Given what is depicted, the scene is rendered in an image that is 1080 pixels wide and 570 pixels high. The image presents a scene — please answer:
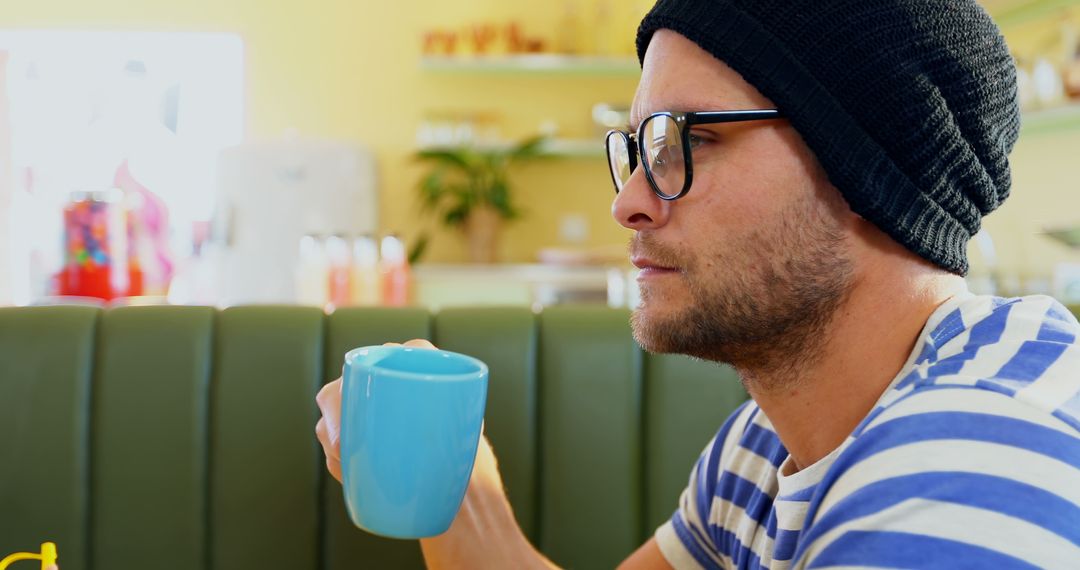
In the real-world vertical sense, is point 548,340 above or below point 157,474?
above

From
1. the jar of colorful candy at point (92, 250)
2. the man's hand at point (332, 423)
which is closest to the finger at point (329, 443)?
the man's hand at point (332, 423)

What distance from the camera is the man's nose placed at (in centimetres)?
80

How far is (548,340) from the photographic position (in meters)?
1.24

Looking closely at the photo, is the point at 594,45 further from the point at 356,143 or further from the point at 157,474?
the point at 157,474

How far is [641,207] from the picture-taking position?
0.80 meters

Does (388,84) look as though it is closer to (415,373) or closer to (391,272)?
(391,272)

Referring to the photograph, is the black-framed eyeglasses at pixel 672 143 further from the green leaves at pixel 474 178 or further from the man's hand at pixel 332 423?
the green leaves at pixel 474 178

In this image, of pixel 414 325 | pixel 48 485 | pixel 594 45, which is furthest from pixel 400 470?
pixel 594 45

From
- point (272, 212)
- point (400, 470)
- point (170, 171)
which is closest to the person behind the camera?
point (400, 470)

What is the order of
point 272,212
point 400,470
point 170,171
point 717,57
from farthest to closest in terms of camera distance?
point 170,171 → point 272,212 → point 717,57 → point 400,470

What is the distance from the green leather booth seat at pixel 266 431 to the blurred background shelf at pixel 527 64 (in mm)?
3641

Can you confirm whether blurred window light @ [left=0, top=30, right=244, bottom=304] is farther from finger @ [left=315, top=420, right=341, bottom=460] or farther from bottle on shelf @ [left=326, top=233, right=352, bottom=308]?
finger @ [left=315, top=420, right=341, bottom=460]

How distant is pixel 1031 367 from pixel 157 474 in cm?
99

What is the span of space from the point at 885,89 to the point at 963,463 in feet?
1.03
